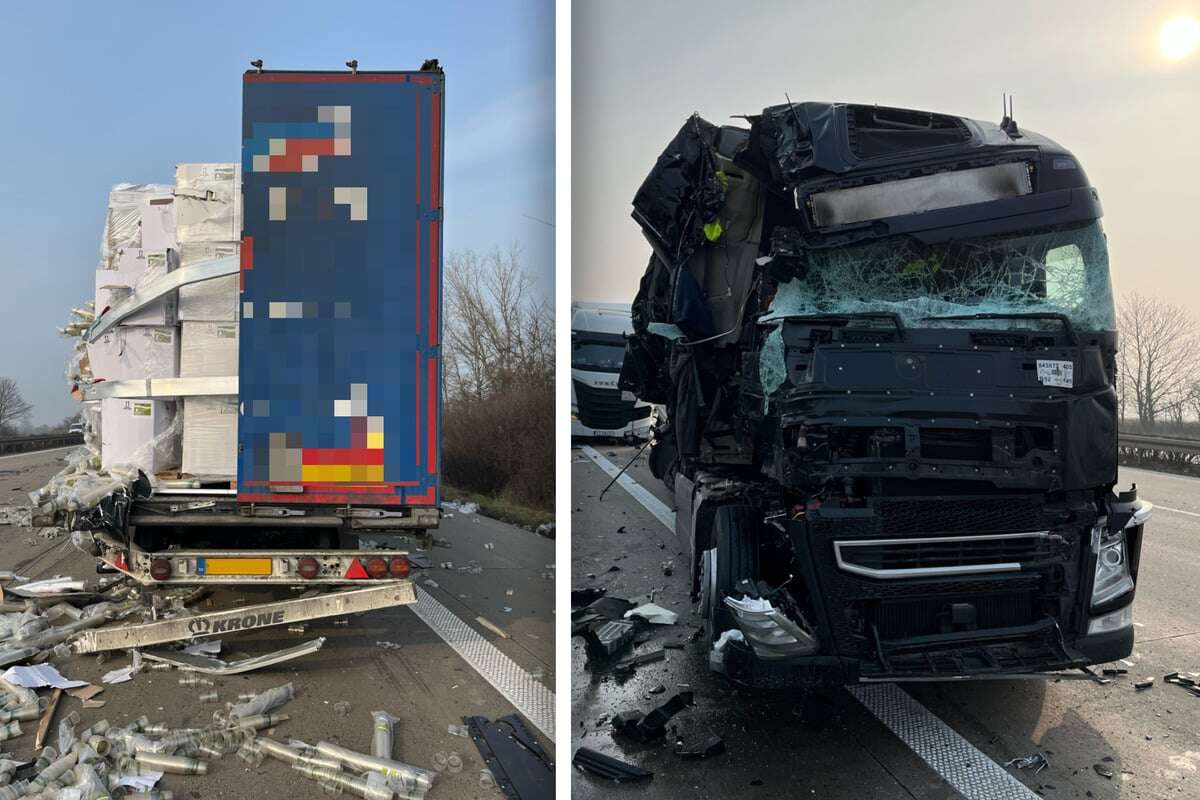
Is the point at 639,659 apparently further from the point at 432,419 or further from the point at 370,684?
the point at 432,419

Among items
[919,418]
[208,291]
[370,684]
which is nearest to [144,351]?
[208,291]

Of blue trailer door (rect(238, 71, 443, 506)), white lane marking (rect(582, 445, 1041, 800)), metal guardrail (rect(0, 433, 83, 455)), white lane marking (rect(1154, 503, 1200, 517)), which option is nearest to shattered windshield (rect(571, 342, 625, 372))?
white lane marking (rect(582, 445, 1041, 800))

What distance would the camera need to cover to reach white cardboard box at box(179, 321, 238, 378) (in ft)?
14.9

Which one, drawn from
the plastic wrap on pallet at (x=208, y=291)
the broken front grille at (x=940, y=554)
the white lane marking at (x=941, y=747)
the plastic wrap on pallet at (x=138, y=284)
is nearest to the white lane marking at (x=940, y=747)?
the white lane marking at (x=941, y=747)

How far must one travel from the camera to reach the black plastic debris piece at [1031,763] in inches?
127

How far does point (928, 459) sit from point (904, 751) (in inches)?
51.5

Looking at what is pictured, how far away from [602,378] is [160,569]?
9.33 ft

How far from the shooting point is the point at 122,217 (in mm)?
5117

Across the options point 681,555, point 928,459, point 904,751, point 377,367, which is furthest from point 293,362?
point 904,751

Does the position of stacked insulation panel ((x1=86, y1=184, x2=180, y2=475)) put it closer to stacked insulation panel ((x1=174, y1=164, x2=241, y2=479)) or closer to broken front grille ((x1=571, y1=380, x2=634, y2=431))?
stacked insulation panel ((x1=174, y1=164, x2=241, y2=479))

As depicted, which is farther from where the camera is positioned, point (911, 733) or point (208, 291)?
point (208, 291)

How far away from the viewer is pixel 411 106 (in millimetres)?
4164

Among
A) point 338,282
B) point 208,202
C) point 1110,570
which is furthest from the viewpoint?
point 208,202

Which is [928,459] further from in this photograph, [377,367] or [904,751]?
[377,367]
